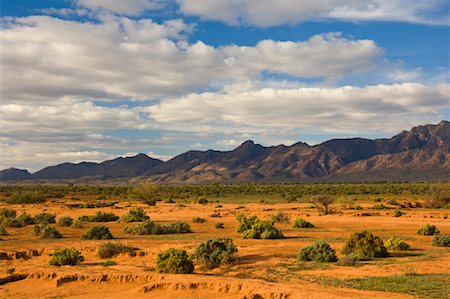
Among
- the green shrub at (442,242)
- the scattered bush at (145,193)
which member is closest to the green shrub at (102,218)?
the scattered bush at (145,193)

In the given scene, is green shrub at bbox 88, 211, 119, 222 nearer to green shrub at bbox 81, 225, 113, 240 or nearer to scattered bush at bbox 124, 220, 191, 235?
scattered bush at bbox 124, 220, 191, 235

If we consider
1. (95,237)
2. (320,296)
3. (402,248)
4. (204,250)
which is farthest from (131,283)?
(402,248)

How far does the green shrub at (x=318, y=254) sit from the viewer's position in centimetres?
1958

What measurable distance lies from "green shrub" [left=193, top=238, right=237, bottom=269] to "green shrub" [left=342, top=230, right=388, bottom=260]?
5.79m

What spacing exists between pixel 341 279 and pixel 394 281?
6.00 feet

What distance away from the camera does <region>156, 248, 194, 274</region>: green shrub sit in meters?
17.4

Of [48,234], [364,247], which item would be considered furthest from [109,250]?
[364,247]

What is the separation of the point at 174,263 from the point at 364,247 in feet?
30.3

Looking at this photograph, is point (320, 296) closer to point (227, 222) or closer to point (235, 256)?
point (235, 256)

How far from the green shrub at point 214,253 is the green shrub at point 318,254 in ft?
10.5

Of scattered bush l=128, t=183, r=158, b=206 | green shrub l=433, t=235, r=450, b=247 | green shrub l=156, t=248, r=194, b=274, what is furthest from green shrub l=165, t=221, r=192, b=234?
scattered bush l=128, t=183, r=158, b=206

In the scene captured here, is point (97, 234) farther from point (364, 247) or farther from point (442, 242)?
point (442, 242)

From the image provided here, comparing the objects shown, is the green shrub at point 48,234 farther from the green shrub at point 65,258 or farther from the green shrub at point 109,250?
the green shrub at point 65,258

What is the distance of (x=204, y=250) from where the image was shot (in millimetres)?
19688
